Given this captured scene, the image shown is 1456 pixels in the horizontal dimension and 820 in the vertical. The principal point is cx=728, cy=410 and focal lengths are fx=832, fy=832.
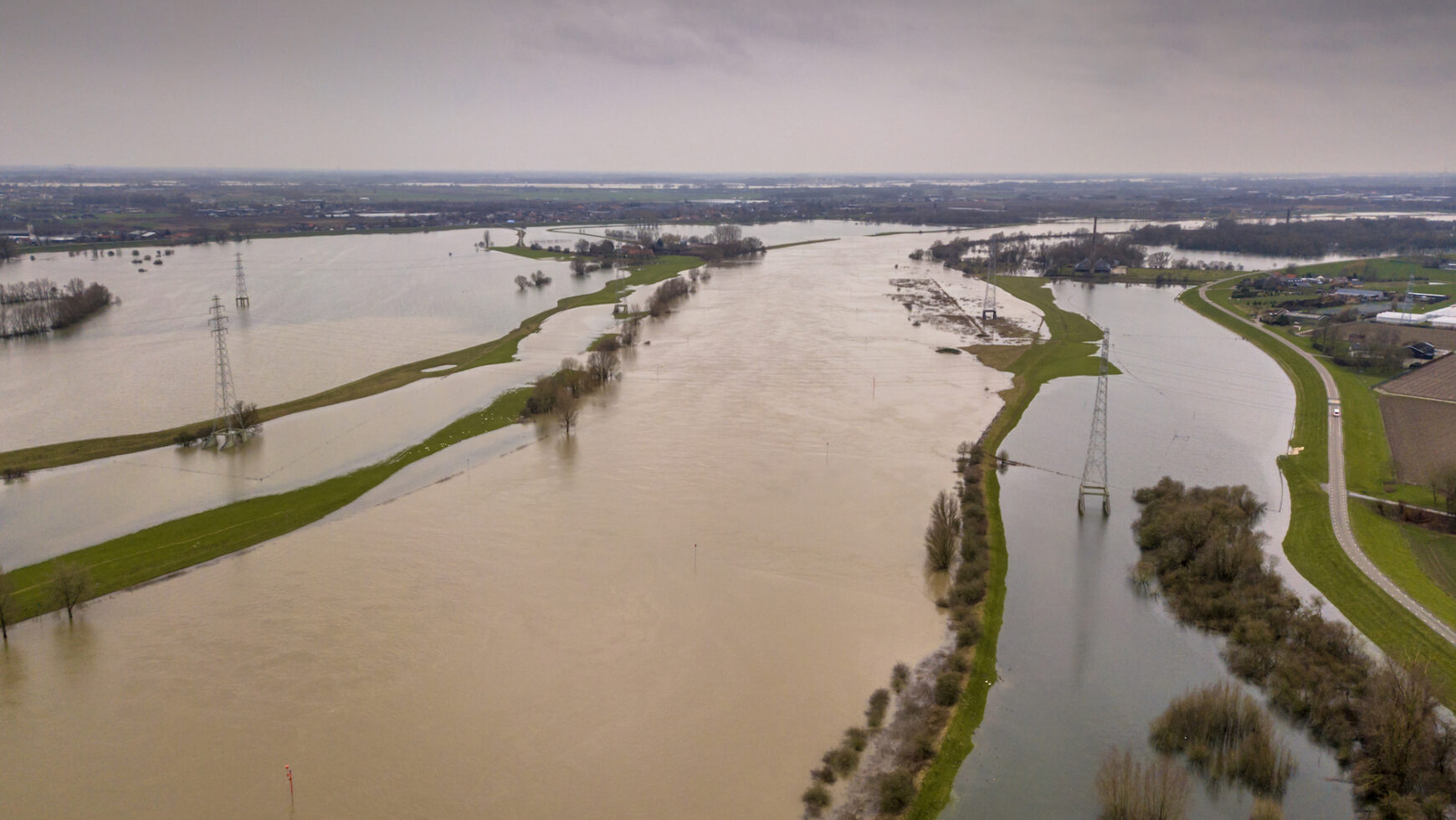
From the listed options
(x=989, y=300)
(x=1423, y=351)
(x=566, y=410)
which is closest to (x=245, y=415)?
(x=566, y=410)

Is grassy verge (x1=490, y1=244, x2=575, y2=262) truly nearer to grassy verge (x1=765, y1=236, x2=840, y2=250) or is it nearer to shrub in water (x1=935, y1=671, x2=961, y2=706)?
grassy verge (x1=765, y1=236, x2=840, y2=250)

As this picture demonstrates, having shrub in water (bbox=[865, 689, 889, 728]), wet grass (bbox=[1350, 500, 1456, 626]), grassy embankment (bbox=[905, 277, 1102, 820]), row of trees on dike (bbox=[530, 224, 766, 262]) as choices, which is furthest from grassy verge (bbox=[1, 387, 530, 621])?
row of trees on dike (bbox=[530, 224, 766, 262])

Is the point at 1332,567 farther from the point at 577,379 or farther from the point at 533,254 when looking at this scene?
the point at 533,254

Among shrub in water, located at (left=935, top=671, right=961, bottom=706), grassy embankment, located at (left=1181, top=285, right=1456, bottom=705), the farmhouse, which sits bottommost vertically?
shrub in water, located at (left=935, top=671, right=961, bottom=706)

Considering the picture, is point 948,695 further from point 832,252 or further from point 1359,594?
point 832,252

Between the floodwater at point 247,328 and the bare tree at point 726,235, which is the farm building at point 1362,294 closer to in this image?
the bare tree at point 726,235
